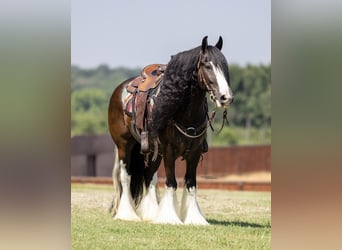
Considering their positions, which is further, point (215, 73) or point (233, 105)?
point (233, 105)

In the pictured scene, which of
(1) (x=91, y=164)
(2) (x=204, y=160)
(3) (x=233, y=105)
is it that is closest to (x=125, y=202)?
(2) (x=204, y=160)

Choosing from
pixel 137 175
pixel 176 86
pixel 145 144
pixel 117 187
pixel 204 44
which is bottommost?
pixel 117 187

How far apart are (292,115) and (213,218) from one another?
216 centimetres

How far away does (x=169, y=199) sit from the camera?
5.13 meters

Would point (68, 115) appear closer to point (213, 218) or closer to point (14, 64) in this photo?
point (14, 64)

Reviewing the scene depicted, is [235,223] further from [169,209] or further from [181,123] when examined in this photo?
[181,123]

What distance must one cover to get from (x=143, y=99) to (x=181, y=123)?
1.60 ft

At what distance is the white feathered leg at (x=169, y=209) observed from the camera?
16.7 feet

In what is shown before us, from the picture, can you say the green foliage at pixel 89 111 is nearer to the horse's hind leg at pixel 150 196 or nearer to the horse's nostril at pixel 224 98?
the horse's hind leg at pixel 150 196

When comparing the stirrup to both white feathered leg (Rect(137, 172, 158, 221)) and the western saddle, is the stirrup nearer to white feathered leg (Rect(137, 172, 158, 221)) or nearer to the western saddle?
the western saddle

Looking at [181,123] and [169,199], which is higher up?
[181,123]

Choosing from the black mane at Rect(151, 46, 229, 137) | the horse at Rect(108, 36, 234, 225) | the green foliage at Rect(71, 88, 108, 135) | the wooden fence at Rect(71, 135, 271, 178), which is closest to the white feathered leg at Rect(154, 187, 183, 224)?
the horse at Rect(108, 36, 234, 225)

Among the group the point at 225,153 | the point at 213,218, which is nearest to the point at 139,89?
the point at 213,218

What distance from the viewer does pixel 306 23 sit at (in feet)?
12.1
